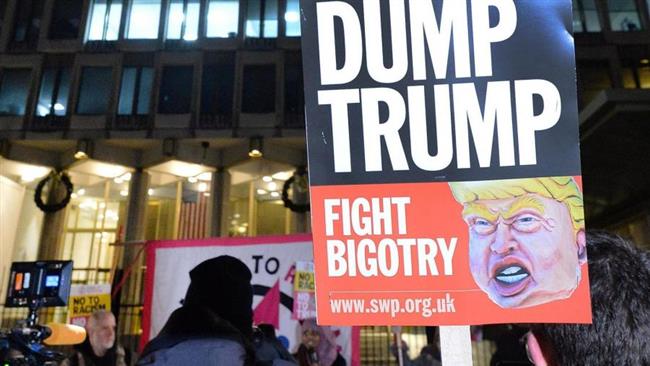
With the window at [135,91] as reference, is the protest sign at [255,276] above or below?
below

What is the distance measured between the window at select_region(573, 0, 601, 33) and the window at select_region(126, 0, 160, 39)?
14.9 m

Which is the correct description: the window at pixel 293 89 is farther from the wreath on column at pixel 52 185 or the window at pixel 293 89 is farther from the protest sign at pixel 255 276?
the protest sign at pixel 255 276

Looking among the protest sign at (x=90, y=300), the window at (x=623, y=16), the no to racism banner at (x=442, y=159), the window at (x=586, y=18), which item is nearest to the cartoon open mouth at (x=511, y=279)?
the no to racism banner at (x=442, y=159)

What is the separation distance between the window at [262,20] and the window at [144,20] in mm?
3287

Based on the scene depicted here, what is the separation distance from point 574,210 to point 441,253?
13.5 inches

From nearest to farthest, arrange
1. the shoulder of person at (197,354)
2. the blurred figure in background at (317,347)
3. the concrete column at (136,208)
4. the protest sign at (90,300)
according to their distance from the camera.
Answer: the shoulder of person at (197,354)
the blurred figure in background at (317,347)
the protest sign at (90,300)
the concrete column at (136,208)

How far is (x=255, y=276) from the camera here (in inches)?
219

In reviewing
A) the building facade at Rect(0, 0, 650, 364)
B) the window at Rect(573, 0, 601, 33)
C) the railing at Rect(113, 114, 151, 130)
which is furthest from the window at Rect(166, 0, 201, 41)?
the window at Rect(573, 0, 601, 33)

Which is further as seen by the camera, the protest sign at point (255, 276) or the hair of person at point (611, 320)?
the protest sign at point (255, 276)

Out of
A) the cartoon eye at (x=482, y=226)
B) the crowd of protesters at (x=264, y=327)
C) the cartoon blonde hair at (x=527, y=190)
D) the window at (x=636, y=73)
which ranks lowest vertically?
the crowd of protesters at (x=264, y=327)

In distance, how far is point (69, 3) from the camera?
736 inches

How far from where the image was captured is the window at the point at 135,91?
56.4 feet

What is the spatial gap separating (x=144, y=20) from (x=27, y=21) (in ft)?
13.6

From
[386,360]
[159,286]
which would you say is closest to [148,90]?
[386,360]
